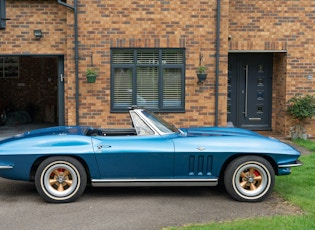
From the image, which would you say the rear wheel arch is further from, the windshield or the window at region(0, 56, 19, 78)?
the window at region(0, 56, 19, 78)

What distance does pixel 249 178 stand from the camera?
609 cm

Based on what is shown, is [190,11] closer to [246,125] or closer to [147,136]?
[246,125]

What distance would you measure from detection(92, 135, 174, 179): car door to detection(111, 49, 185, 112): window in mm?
5166

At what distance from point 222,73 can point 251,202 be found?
5534 millimetres

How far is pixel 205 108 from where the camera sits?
11.2 m

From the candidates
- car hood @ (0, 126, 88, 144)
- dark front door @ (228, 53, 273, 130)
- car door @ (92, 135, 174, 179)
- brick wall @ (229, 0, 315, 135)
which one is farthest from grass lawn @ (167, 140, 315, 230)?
dark front door @ (228, 53, 273, 130)

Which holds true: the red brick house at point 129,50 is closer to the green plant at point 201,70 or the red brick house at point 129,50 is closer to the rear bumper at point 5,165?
the green plant at point 201,70

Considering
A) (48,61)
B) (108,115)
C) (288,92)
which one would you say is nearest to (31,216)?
(108,115)

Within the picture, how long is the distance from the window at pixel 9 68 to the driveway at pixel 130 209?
12976 mm

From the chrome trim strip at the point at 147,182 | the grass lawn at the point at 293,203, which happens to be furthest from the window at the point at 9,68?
the chrome trim strip at the point at 147,182

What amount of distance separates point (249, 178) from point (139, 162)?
1.39 m

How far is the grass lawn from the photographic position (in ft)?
16.2

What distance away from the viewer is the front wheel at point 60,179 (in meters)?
5.95

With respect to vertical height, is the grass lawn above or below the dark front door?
below
